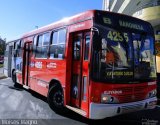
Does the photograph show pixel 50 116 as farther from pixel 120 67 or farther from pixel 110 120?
pixel 120 67

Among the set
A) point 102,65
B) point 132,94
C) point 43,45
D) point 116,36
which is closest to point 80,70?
point 102,65

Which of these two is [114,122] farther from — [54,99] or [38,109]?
[38,109]

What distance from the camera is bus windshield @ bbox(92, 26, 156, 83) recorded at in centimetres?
740

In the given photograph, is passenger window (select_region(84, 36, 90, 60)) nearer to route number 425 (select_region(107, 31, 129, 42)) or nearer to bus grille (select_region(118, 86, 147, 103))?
route number 425 (select_region(107, 31, 129, 42))

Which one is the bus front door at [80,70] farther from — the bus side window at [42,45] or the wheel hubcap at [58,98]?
the bus side window at [42,45]

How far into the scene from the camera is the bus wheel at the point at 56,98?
9.34 metres

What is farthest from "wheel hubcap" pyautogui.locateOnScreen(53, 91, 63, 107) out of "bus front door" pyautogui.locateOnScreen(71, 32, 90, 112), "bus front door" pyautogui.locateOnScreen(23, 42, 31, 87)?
"bus front door" pyautogui.locateOnScreen(23, 42, 31, 87)

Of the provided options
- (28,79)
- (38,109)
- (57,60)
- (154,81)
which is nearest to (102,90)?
(154,81)

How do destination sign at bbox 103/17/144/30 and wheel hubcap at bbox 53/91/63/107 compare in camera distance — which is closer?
destination sign at bbox 103/17/144/30

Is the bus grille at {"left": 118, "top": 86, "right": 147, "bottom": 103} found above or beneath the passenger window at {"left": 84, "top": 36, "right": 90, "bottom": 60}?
beneath

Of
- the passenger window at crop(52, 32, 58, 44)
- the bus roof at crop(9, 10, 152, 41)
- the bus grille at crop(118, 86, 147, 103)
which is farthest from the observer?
the passenger window at crop(52, 32, 58, 44)

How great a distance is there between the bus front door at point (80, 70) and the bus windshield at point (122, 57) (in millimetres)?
547

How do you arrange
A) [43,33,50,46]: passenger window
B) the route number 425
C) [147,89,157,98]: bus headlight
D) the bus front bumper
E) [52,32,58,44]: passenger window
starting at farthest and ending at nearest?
1. [43,33,50,46]: passenger window
2. [52,32,58,44]: passenger window
3. [147,89,157,98]: bus headlight
4. the route number 425
5. the bus front bumper

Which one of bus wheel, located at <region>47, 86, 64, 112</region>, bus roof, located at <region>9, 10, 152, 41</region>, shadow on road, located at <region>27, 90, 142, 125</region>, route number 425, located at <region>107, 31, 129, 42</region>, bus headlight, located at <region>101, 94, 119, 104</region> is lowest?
shadow on road, located at <region>27, 90, 142, 125</region>
